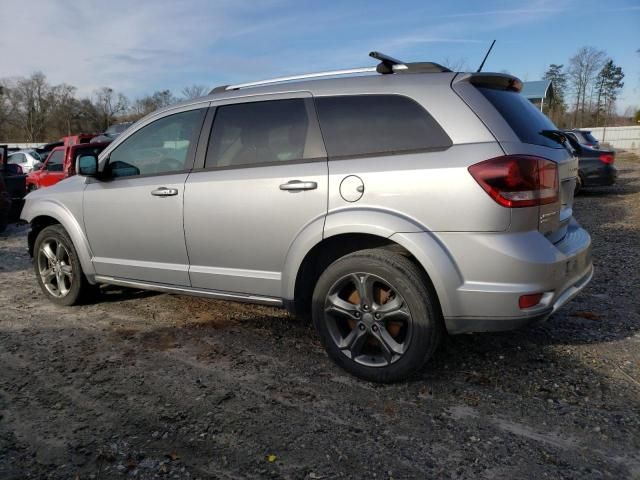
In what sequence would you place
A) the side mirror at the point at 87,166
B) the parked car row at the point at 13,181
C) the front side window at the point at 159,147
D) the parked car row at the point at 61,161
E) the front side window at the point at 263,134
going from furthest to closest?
the parked car row at the point at 61,161, the parked car row at the point at 13,181, the side mirror at the point at 87,166, the front side window at the point at 159,147, the front side window at the point at 263,134

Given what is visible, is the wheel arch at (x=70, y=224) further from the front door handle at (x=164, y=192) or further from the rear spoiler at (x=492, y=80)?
the rear spoiler at (x=492, y=80)

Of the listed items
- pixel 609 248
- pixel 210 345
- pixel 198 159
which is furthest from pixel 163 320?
pixel 609 248

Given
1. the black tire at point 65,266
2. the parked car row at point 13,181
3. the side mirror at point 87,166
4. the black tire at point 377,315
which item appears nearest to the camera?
the black tire at point 377,315

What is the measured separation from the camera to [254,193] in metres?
3.46

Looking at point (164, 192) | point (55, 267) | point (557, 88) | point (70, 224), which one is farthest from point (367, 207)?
point (557, 88)

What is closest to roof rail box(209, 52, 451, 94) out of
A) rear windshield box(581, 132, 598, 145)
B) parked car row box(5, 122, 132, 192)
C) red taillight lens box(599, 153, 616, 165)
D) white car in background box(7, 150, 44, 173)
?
parked car row box(5, 122, 132, 192)

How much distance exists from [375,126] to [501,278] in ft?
3.94

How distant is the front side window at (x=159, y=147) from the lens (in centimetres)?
396

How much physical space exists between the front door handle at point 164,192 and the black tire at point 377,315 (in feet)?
4.57

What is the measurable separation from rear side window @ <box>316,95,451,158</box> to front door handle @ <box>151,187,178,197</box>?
129 cm

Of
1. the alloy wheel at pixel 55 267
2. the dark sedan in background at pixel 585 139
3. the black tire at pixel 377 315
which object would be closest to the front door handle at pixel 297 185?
the black tire at pixel 377 315

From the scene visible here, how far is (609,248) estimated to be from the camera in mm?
7035

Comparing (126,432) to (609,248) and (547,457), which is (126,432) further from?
(609,248)

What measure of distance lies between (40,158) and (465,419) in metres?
23.6
